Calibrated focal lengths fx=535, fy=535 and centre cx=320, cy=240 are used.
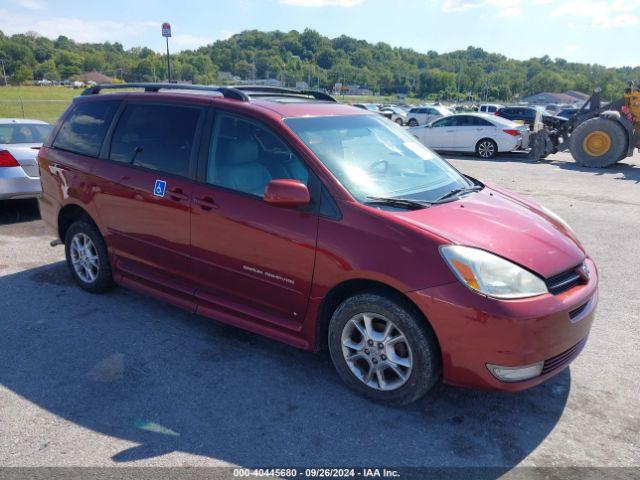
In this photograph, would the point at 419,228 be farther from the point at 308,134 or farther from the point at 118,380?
the point at 118,380

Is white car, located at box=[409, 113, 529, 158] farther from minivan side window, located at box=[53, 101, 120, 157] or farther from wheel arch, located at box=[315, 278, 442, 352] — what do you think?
wheel arch, located at box=[315, 278, 442, 352]

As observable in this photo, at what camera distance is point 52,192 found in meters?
5.31

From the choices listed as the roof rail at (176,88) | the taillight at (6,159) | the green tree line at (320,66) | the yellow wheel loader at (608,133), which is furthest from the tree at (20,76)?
the roof rail at (176,88)

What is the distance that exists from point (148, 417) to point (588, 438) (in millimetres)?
2575

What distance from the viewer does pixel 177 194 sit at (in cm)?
410

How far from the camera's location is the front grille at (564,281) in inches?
123

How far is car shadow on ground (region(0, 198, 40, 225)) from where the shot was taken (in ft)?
26.6

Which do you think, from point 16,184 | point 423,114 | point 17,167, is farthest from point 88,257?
point 423,114

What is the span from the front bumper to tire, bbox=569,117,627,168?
1373 cm

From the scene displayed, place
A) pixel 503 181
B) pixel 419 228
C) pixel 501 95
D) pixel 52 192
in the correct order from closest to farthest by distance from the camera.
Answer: pixel 419 228 < pixel 52 192 < pixel 503 181 < pixel 501 95

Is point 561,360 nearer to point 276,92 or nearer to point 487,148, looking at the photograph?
point 276,92

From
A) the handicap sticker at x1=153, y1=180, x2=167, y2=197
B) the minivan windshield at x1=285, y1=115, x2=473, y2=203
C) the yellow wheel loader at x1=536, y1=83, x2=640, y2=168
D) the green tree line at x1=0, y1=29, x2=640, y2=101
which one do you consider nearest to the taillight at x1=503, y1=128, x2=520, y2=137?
the yellow wheel loader at x1=536, y1=83, x2=640, y2=168

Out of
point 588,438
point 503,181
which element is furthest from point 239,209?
point 503,181

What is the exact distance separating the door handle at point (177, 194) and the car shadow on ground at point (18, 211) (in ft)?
16.7
